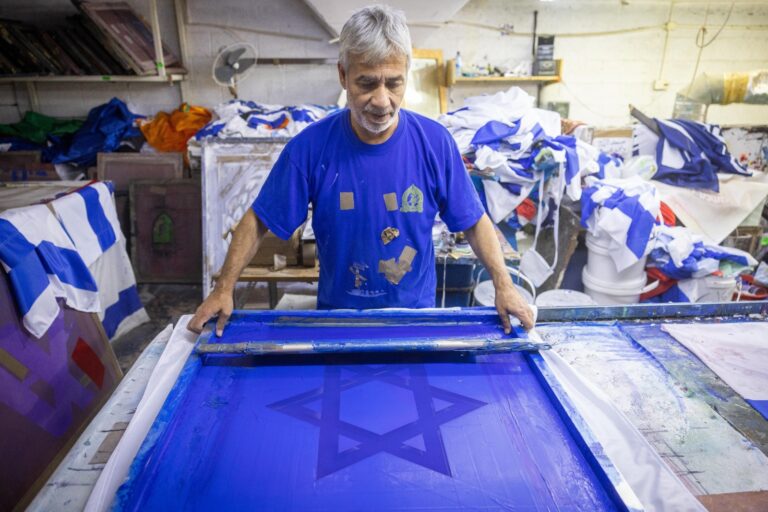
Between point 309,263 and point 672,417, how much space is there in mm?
2021

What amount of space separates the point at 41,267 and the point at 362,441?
1922mm

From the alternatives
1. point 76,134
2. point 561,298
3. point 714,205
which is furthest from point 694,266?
point 76,134

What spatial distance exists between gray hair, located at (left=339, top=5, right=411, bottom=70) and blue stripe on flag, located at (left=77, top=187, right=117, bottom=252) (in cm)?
209

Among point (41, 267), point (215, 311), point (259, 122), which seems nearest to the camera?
point (215, 311)

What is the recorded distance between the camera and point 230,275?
4.38 ft

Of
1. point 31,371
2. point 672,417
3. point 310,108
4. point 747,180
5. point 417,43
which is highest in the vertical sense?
point 417,43

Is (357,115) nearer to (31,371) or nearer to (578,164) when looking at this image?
(31,371)

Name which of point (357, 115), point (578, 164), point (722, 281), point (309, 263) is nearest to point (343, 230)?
point (357, 115)

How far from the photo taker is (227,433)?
3.03ft

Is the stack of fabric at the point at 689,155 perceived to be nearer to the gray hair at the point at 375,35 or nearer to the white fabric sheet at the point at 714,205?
the white fabric sheet at the point at 714,205

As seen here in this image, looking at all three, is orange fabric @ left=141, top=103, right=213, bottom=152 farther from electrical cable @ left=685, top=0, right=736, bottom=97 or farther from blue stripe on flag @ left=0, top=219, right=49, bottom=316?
electrical cable @ left=685, top=0, right=736, bottom=97

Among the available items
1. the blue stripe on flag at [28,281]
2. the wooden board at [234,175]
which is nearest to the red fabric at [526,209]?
the wooden board at [234,175]

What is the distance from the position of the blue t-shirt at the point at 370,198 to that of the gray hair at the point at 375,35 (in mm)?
245

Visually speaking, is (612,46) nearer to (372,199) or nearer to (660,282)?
(660,282)
